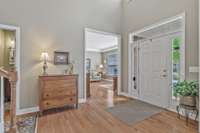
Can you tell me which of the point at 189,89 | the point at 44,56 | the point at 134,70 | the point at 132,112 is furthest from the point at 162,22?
the point at 44,56

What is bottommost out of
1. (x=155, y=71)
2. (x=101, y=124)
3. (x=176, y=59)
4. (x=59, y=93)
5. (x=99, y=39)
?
(x=101, y=124)

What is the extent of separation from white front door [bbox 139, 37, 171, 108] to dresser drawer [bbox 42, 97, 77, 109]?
2401 mm

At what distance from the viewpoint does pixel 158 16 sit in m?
3.86

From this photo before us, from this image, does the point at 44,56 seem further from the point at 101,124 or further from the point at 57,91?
the point at 101,124

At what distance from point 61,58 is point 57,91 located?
102 centimetres

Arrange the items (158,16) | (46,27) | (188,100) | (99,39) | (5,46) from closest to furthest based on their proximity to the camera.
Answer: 1. (188,100)
2. (46,27)
3. (158,16)
4. (5,46)
5. (99,39)

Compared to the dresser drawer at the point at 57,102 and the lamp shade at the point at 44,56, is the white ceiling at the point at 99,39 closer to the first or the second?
the lamp shade at the point at 44,56

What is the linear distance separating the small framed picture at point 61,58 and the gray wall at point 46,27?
0.12 metres

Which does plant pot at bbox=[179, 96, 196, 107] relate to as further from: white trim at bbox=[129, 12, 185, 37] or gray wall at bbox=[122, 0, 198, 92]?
white trim at bbox=[129, 12, 185, 37]

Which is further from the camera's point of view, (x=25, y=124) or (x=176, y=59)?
(x=176, y=59)

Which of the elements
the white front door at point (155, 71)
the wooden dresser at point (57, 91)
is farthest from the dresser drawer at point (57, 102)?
the white front door at point (155, 71)

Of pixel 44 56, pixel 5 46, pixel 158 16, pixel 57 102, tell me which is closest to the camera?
pixel 57 102

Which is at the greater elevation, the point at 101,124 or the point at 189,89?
the point at 189,89

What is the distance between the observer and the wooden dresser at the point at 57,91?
3.21 m
